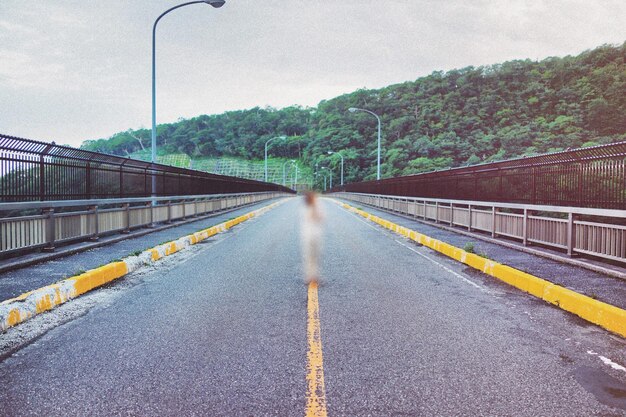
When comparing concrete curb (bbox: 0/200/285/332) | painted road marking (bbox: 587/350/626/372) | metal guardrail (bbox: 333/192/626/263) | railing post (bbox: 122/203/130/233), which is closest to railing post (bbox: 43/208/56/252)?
concrete curb (bbox: 0/200/285/332)

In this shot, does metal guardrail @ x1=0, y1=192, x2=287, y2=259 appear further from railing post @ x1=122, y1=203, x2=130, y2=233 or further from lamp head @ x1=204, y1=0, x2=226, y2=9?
lamp head @ x1=204, y1=0, x2=226, y2=9

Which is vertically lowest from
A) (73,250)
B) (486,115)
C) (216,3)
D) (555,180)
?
(73,250)

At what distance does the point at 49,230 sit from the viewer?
9.33 meters

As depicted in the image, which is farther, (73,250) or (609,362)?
(73,250)

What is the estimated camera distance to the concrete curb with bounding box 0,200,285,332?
5242mm

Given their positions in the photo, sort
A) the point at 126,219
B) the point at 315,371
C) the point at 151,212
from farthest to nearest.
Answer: the point at 151,212 < the point at 126,219 < the point at 315,371

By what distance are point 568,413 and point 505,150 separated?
69699mm

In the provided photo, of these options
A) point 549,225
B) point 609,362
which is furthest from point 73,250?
point 549,225

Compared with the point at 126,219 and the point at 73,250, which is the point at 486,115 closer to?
the point at 126,219

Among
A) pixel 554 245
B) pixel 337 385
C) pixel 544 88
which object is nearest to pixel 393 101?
pixel 544 88

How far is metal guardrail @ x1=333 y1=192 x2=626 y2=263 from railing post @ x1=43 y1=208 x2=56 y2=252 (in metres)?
9.90

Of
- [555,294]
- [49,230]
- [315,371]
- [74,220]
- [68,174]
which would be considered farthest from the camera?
[68,174]

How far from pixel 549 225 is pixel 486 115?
72357 mm

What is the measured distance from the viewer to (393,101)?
102 m
